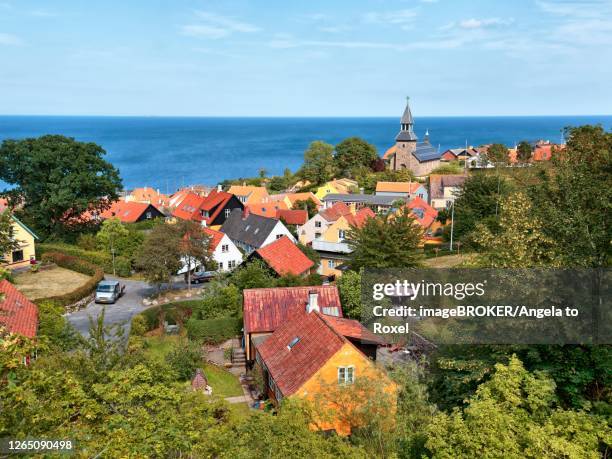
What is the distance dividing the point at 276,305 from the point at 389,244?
9564 millimetres

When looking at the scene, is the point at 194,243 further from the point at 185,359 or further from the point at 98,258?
the point at 185,359

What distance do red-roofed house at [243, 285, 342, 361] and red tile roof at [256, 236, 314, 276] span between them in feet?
29.3

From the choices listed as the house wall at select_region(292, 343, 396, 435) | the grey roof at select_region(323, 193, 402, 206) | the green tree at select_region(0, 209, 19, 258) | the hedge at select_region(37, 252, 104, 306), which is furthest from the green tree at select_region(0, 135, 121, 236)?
Result: the green tree at select_region(0, 209, 19, 258)

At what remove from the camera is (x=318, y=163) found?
359 ft

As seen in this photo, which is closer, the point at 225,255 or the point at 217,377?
the point at 217,377

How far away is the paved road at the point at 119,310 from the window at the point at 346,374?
62.1 ft

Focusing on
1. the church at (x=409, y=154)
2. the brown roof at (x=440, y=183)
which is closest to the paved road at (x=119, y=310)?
the brown roof at (x=440, y=183)

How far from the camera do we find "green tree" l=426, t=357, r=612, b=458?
37.8 feet

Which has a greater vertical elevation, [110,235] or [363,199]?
[363,199]

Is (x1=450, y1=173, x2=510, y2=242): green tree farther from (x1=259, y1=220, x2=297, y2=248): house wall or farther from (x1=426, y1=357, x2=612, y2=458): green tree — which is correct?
(x1=426, y1=357, x2=612, y2=458): green tree

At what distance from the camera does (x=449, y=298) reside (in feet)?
104

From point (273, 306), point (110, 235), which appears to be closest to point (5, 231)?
point (273, 306)

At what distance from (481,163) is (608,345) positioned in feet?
282

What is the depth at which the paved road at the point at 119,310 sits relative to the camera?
3936 cm
